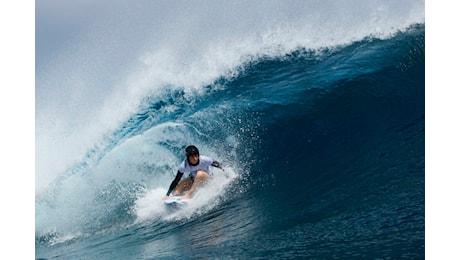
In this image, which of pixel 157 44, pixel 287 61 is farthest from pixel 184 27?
pixel 287 61

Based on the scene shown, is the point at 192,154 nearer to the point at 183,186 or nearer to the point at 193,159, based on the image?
the point at 193,159

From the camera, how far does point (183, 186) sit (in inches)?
186

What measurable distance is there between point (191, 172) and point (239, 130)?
97 centimetres

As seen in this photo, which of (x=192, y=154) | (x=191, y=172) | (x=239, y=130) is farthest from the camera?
(x=239, y=130)

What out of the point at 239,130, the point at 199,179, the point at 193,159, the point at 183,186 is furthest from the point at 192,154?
the point at 239,130

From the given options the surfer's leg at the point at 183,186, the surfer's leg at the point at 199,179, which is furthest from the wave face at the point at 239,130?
the surfer's leg at the point at 183,186

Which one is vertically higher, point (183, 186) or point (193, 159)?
A: point (193, 159)

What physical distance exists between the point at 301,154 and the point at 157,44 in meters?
4.58

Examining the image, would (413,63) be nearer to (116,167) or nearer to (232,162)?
(232,162)

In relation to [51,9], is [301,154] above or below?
below

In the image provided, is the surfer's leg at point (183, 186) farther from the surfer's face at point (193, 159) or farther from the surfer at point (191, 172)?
the surfer's face at point (193, 159)

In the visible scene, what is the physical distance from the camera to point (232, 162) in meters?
4.89

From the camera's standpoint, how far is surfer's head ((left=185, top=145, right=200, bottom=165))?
14.6ft

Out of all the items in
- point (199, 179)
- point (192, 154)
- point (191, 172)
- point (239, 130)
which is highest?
Result: point (239, 130)
